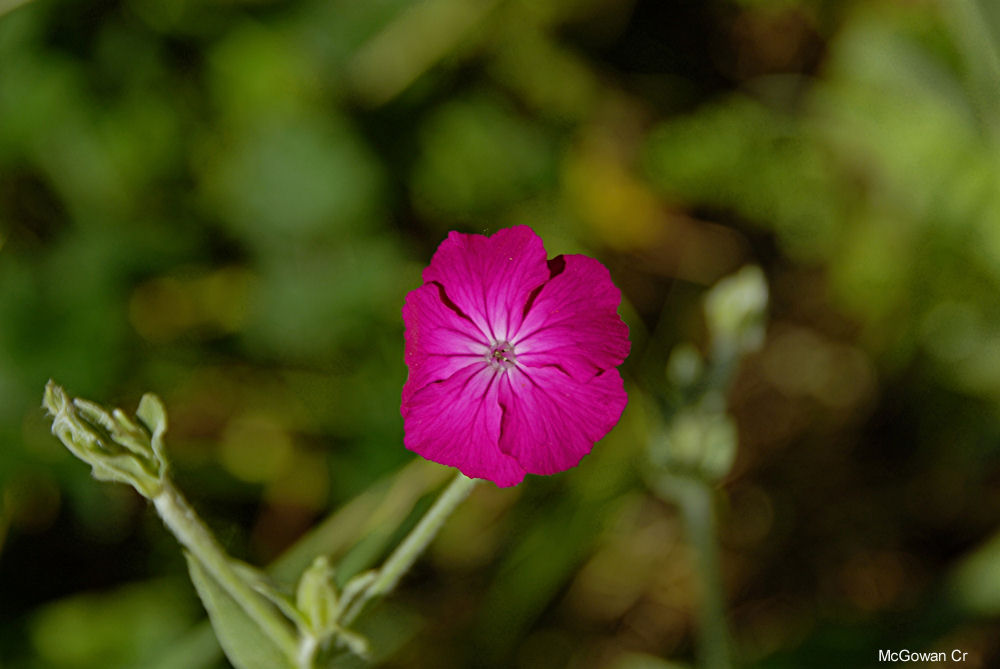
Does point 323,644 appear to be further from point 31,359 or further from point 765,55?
point 765,55

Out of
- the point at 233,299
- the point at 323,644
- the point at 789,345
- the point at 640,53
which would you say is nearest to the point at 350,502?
the point at 233,299

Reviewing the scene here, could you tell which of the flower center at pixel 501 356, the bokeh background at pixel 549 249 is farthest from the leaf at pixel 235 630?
the bokeh background at pixel 549 249

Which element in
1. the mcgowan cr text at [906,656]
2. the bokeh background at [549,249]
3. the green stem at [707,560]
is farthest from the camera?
the bokeh background at [549,249]

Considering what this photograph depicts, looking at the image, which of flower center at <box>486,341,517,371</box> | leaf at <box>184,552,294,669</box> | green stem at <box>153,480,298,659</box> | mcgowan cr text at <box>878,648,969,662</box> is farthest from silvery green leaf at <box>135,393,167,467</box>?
mcgowan cr text at <box>878,648,969,662</box>

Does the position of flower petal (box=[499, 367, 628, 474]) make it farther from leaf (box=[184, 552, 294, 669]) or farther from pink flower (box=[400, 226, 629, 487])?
leaf (box=[184, 552, 294, 669])

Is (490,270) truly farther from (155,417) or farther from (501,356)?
(155,417)

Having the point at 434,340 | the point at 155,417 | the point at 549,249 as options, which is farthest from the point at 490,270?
the point at 549,249

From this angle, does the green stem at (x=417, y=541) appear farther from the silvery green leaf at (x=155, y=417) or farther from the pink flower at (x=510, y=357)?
the silvery green leaf at (x=155, y=417)
